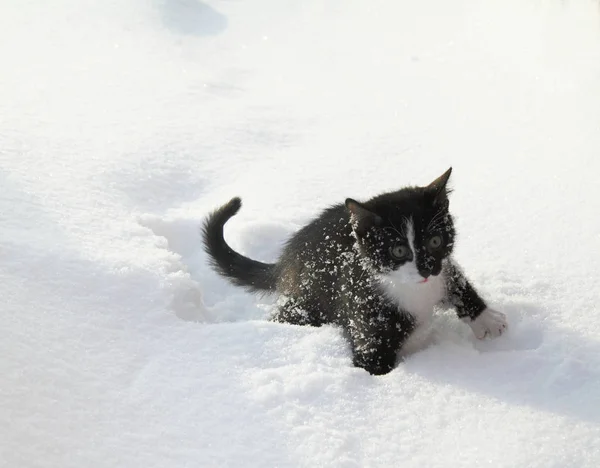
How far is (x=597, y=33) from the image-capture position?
4934 mm

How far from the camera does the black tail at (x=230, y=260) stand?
317 cm

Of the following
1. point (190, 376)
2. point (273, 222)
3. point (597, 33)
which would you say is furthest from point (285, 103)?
point (190, 376)

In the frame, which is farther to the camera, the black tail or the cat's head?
the black tail

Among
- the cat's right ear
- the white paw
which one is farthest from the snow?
the cat's right ear

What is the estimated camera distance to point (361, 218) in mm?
2570

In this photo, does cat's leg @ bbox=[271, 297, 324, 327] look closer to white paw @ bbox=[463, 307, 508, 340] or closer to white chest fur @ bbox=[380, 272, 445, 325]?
white chest fur @ bbox=[380, 272, 445, 325]

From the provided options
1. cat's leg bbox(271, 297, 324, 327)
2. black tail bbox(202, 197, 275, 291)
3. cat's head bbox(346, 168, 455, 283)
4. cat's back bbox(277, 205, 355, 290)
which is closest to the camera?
cat's head bbox(346, 168, 455, 283)

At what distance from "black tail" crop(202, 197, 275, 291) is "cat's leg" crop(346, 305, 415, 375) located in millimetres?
680

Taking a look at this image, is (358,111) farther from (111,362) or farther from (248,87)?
(111,362)

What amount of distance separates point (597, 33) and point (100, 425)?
14.7 ft

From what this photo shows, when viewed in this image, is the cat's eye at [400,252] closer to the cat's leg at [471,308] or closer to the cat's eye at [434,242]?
the cat's eye at [434,242]

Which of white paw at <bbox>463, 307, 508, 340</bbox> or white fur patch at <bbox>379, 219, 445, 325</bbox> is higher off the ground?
white fur patch at <bbox>379, 219, 445, 325</bbox>

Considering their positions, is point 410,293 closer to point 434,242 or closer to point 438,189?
point 434,242

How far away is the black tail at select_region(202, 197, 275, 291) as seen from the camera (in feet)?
10.4
